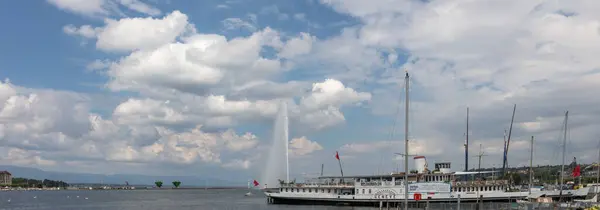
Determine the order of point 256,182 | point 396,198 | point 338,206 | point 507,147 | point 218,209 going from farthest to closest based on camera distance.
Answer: point 256,182
point 507,147
point 218,209
point 338,206
point 396,198

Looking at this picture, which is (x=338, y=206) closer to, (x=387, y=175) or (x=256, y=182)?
(x=387, y=175)

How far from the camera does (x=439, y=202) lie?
94.8 metres

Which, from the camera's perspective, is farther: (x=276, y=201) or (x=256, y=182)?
(x=256, y=182)

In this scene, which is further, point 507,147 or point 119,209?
point 507,147

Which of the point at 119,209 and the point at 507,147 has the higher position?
the point at 507,147

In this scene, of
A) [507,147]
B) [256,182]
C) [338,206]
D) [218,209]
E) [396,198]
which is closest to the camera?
[396,198]

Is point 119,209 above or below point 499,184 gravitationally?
below

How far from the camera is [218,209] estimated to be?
106312mm

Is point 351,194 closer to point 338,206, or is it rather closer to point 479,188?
point 338,206

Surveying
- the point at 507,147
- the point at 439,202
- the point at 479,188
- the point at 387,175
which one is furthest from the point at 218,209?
the point at 507,147

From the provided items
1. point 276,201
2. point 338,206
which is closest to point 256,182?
point 276,201

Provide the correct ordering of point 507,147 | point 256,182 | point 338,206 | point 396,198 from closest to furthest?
point 396,198 → point 338,206 → point 507,147 → point 256,182

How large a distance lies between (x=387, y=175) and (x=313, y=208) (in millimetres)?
13970

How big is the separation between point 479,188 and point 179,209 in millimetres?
56397
